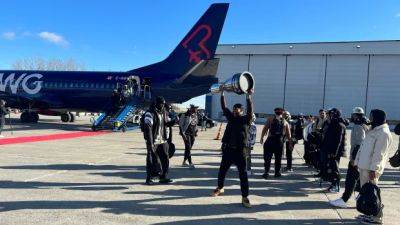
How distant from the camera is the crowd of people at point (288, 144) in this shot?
6609 millimetres

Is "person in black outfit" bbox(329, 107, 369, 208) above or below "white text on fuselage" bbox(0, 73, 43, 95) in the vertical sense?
below

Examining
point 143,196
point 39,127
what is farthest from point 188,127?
point 39,127

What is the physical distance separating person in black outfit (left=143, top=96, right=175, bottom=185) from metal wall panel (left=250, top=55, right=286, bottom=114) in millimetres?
47479

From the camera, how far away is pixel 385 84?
167ft

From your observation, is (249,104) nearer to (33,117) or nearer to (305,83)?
(33,117)

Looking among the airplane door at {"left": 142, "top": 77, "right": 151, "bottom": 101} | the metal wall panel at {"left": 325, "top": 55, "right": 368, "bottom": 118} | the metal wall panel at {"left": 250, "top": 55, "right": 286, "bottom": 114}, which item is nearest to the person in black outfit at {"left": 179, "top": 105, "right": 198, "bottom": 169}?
the airplane door at {"left": 142, "top": 77, "right": 151, "bottom": 101}

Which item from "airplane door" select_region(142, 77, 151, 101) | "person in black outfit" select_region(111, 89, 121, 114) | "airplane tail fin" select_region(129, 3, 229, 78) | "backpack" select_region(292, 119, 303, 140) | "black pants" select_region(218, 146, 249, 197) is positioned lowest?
"black pants" select_region(218, 146, 249, 197)

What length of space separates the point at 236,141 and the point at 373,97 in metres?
48.6

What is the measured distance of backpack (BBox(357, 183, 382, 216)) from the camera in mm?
6258

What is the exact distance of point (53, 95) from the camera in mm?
28438

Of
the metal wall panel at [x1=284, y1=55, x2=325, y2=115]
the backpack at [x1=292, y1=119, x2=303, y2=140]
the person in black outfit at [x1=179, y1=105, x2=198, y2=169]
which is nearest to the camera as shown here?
the person in black outfit at [x1=179, y1=105, x2=198, y2=169]

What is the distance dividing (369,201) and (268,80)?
50293mm

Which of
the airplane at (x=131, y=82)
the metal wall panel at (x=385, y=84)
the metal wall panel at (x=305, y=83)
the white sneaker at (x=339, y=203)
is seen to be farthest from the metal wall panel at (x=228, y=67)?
the white sneaker at (x=339, y=203)

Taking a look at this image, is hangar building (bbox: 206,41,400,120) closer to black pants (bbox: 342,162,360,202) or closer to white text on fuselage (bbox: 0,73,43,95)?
white text on fuselage (bbox: 0,73,43,95)
